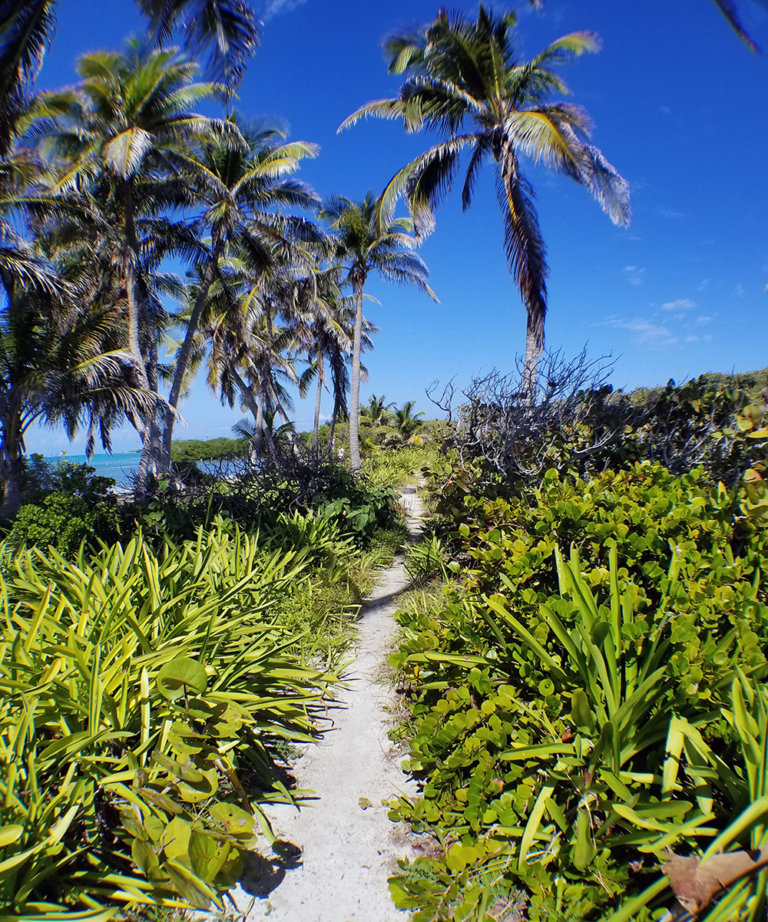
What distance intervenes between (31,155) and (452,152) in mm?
11251

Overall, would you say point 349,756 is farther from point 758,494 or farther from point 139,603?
point 758,494

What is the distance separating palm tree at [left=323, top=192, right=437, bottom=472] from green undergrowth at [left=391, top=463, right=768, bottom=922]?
48.7 feet

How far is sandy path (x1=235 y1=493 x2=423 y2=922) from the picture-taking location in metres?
1.66

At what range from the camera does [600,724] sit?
165 centimetres

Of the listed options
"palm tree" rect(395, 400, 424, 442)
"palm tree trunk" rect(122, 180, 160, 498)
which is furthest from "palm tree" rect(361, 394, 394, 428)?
"palm tree trunk" rect(122, 180, 160, 498)

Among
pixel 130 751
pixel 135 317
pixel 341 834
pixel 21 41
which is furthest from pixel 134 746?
pixel 135 317

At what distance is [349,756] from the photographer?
8.08 feet

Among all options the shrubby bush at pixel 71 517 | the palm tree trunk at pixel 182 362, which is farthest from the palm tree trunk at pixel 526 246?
the palm tree trunk at pixel 182 362

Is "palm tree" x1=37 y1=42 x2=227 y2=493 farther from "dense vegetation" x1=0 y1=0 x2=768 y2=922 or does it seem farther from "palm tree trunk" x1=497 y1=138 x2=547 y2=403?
"palm tree trunk" x1=497 y1=138 x2=547 y2=403

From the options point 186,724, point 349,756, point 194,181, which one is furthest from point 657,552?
point 194,181

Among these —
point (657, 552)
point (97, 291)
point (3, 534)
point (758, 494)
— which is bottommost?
point (3, 534)

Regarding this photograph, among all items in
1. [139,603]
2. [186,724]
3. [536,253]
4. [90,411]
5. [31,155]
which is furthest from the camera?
[90,411]

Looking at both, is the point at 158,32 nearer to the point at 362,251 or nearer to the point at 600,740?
the point at 600,740

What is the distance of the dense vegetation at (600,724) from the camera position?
141cm
